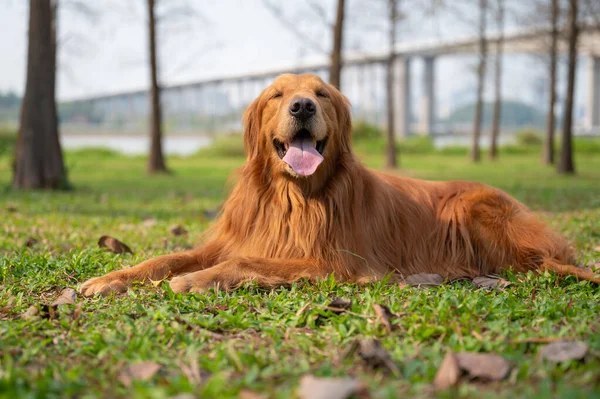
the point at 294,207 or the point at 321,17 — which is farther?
the point at 321,17

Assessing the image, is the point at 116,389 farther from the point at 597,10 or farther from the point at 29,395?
the point at 597,10

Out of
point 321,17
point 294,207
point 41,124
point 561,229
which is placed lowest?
point 561,229

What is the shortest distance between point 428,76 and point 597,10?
30.1m

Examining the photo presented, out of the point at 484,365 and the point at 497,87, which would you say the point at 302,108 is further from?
the point at 497,87

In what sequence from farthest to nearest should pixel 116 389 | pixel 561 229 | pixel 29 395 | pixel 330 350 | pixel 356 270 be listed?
pixel 561 229 < pixel 356 270 < pixel 330 350 < pixel 116 389 < pixel 29 395

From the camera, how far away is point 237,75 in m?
51.2

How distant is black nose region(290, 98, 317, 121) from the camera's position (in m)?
Answer: 3.97

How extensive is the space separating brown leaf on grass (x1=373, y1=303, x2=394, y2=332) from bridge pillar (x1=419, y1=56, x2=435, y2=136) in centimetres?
4396

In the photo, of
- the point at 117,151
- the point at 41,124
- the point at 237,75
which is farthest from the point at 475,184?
the point at 237,75

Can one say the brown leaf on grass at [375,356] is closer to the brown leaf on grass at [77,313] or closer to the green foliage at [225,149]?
the brown leaf on grass at [77,313]

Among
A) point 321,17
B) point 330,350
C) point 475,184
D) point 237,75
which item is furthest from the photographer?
point 237,75

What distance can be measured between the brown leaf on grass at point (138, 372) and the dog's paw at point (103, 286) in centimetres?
138

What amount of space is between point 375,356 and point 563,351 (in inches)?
29.3

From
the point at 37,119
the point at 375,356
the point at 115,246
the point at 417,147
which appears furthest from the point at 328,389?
the point at 417,147
